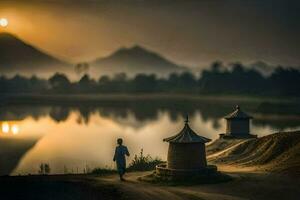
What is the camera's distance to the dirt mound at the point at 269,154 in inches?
946

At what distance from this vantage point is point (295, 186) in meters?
19.5

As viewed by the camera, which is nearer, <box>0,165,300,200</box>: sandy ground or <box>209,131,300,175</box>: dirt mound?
<box>0,165,300,200</box>: sandy ground

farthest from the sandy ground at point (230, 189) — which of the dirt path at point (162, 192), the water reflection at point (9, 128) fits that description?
→ the water reflection at point (9, 128)

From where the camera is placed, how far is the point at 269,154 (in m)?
26.8

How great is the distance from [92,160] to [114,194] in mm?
27166

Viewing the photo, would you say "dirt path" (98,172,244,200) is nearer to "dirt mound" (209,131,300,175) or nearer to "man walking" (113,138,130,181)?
"man walking" (113,138,130,181)

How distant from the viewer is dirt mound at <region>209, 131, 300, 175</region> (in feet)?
78.8

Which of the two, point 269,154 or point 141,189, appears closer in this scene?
point 141,189

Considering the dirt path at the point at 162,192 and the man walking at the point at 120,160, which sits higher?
the man walking at the point at 120,160

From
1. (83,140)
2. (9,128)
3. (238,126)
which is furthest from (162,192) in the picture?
(9,128)

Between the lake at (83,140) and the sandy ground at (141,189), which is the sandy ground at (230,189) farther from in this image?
the lake at (83,140)

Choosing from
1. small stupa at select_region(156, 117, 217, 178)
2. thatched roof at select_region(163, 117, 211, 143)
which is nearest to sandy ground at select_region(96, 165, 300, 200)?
small stupa at select_region(156, 117, 217, 178)

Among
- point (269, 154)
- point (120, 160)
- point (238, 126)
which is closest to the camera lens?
point (120, 160)

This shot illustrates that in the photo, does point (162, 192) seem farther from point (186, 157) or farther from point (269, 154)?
point (269, 154)
